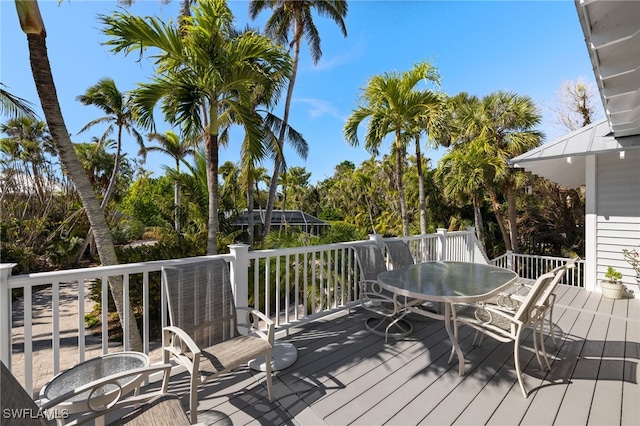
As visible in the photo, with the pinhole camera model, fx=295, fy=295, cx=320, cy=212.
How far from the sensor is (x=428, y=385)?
248cm

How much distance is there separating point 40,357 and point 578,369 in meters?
9.96

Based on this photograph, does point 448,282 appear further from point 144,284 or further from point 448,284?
point 144,284

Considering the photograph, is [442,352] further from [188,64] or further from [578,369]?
[188,64]

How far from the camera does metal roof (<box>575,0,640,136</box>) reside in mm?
2127

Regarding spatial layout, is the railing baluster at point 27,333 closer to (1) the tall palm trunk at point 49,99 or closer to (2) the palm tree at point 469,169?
(1) the tall palm trunk at point 49,99

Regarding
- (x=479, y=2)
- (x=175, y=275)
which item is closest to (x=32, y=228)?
(x=175, y=275)

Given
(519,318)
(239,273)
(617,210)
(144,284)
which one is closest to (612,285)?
(617,210)

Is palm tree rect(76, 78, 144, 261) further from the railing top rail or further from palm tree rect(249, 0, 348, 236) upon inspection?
the railing top rail

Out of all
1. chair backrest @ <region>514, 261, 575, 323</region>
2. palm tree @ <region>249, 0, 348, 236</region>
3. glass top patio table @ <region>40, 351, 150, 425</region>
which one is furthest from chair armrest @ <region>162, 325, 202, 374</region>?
palm tree @ <region>249, 0, 348, 236</region>

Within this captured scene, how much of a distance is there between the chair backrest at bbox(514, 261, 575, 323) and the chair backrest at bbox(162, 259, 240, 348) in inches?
94.8

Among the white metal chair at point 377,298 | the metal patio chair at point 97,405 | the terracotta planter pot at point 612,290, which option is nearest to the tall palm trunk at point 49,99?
the metal patio chair at point 97,405

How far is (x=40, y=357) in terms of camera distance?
685 centimetres

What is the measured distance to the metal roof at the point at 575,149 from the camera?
479 cm

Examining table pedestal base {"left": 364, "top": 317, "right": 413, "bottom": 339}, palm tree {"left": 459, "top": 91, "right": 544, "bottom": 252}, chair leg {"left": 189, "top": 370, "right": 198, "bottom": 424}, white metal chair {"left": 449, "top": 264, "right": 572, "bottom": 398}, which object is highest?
palm tree {"left": 459, "top": 91, "right": 544, "bottom": 252}
